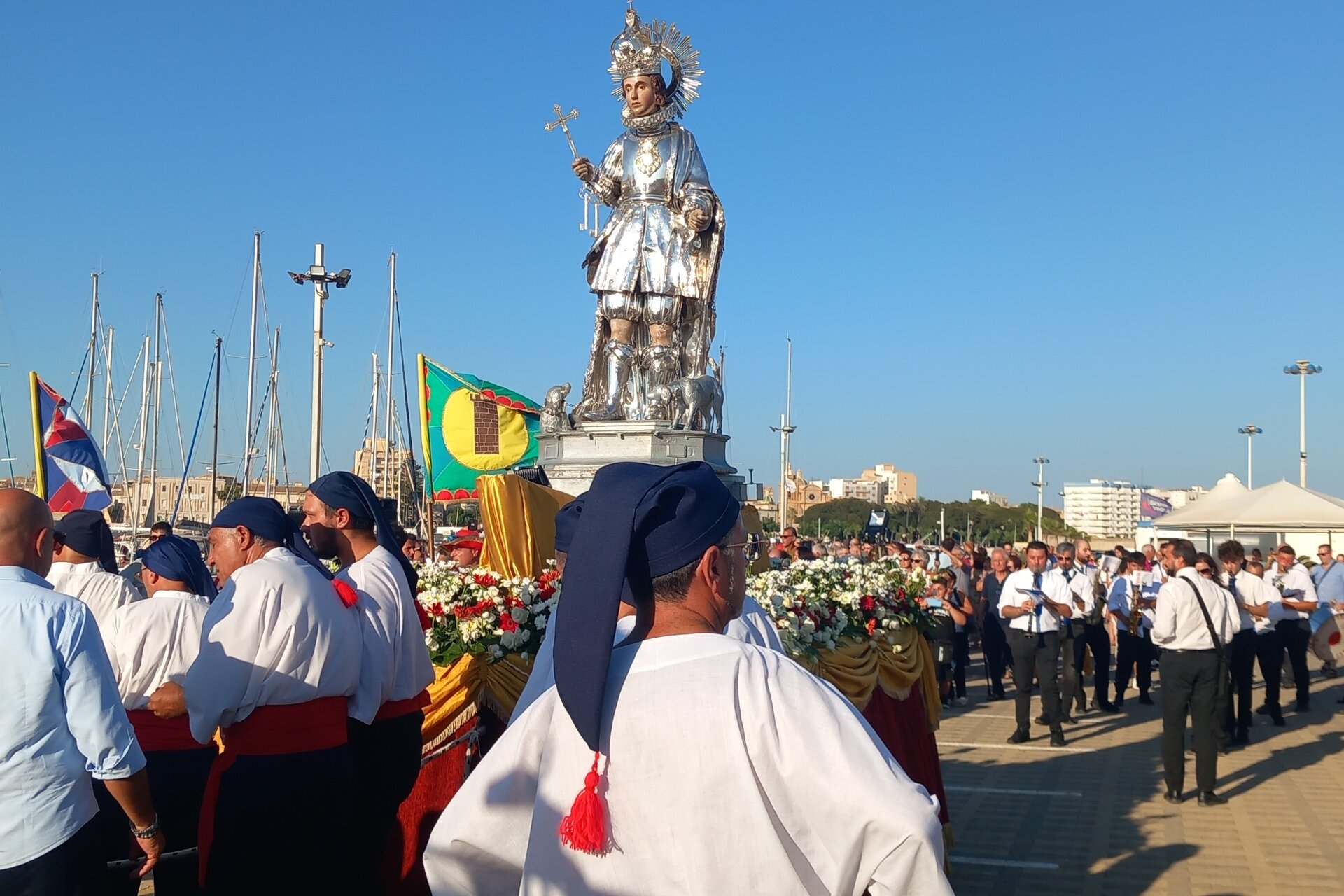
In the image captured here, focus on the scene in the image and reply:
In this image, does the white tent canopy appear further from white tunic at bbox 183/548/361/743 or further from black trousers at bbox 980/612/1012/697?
white tunic at bbox 183/548/361/743

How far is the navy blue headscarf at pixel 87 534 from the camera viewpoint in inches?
250

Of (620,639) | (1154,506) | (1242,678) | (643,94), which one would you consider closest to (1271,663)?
(1242,678)

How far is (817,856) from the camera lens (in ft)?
7.47

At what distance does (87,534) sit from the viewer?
21.0ft

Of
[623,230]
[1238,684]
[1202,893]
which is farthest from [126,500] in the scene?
[1202,893]

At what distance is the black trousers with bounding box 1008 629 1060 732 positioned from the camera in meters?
12.4

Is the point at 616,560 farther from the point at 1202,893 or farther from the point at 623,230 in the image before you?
the point at 623,230

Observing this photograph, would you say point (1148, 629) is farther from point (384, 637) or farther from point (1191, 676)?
point (384, 637)

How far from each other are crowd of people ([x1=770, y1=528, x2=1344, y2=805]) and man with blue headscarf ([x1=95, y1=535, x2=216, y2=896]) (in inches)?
278

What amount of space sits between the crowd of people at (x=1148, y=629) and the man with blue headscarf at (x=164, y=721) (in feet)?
23.1

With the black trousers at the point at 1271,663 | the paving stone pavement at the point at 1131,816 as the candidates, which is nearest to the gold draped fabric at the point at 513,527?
the paving stone pavement at the point at 1131,816

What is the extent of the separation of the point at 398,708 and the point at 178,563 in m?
1.25

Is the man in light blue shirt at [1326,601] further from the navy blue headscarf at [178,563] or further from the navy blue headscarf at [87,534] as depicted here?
the navy blue headscarf at [87,534]

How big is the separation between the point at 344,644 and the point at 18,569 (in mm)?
1205
